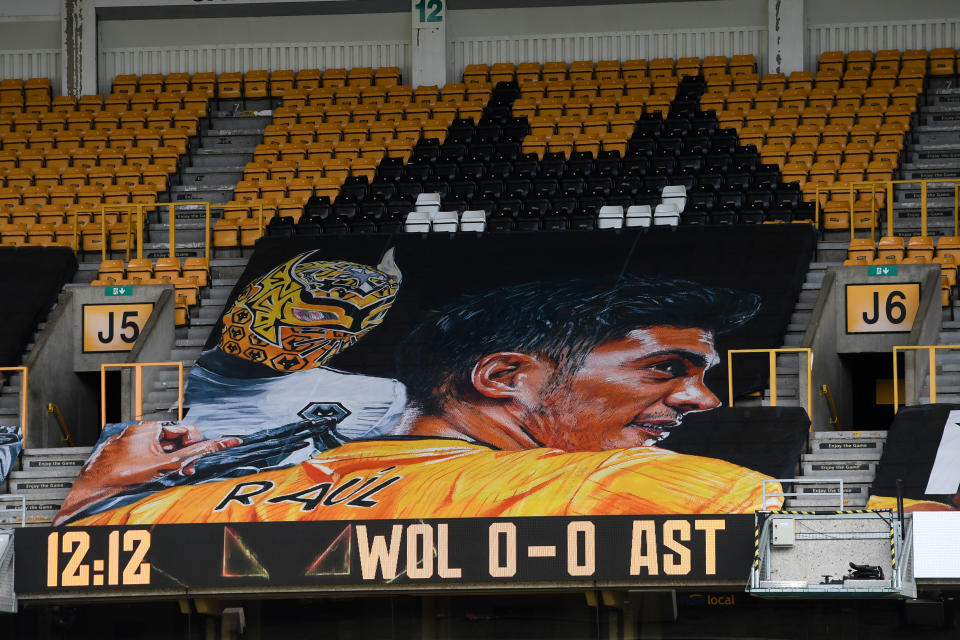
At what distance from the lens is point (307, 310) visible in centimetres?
1902

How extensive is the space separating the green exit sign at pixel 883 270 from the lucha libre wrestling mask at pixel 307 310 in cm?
571

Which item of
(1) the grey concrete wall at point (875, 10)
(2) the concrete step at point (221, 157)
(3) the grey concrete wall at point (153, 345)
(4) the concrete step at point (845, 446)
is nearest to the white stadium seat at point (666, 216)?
(4) the concrete step at point (845, 446)

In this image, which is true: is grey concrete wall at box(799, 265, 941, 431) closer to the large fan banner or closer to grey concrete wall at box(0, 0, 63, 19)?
the large fan banner

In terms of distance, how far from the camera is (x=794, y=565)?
13.5 metres

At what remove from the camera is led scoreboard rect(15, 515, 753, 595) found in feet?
45.2

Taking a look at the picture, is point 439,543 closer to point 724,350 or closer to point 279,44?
point 724,350

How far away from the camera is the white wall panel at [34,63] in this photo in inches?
1101

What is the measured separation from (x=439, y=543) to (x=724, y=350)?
15.3 ft

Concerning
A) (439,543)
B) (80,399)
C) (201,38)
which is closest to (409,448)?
(439,543)

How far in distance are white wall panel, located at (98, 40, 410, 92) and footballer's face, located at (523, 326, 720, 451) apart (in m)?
11.4

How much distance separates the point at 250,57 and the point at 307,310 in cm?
1004

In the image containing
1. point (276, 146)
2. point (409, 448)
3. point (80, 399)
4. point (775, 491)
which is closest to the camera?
point (775, 491)

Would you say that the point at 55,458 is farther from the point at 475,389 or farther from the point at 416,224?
the point at 416,224

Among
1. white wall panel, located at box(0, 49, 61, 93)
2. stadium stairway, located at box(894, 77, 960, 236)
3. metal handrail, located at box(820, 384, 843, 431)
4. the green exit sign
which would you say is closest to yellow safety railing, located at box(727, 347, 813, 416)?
metal handrail, located at box(820, 384, 843, 431)
